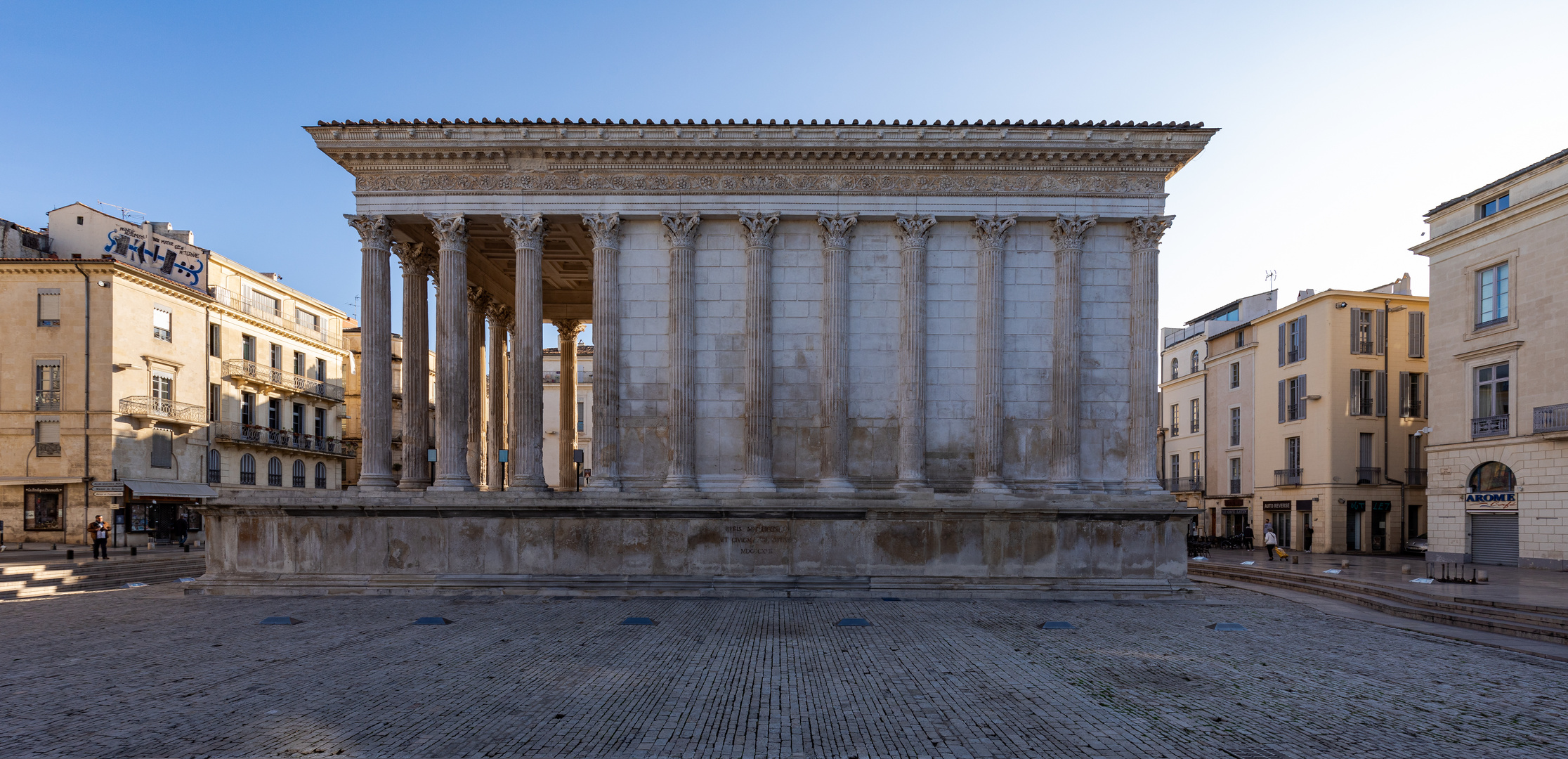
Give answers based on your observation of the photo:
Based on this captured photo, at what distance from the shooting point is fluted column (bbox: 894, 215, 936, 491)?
24281mm

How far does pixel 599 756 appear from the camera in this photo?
8.53 meters

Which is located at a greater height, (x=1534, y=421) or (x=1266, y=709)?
(x=1534, y=421)

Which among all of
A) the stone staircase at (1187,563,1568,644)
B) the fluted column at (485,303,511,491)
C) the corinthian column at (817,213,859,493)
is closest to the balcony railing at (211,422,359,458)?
the fluted column at (485,303,511,491)

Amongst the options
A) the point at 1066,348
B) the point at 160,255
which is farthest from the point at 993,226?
the point at 160,255

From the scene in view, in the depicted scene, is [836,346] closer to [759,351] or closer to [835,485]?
[759,351]

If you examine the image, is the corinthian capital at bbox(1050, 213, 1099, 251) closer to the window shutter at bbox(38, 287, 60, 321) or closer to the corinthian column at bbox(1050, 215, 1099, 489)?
the corinthian column at bbox(1050, 215, 1099, 489)

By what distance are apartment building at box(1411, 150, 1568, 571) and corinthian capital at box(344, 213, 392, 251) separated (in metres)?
39.2

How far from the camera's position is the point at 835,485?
942 inches

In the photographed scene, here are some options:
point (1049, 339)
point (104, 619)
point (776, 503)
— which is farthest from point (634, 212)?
point (104, 619)

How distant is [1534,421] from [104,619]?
43405 mm

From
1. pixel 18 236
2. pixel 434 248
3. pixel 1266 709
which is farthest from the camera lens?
pixel 18 236

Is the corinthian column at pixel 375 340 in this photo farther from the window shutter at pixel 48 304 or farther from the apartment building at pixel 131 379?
the window shutter at pixel 48 304

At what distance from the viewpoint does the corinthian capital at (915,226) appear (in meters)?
24.8

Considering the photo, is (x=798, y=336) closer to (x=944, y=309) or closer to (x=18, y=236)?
(x=944, y=309)
